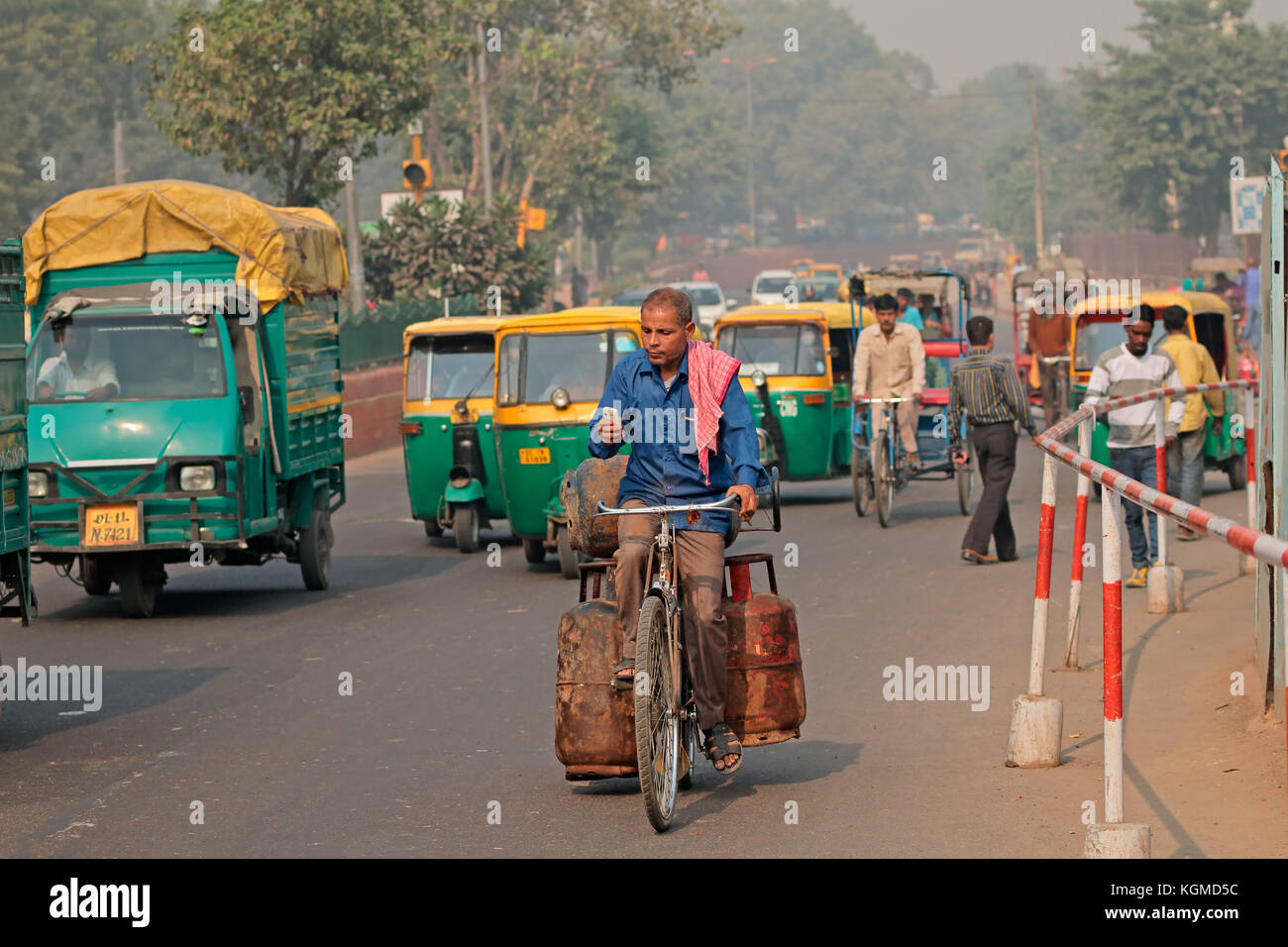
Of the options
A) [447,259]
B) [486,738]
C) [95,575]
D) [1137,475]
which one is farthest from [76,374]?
[447,259]

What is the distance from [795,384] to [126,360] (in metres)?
7.48

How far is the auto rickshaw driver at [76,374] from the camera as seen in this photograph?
13.5 metres

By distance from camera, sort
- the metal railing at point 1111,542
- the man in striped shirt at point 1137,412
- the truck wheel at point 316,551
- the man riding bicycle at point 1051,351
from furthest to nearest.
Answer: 1. the man riding bicycle at point 1051,351
2. the truck wheel at point 316,551
3. the man in striped shirt at point 1137,412
4. the metal railing at point 1111,542

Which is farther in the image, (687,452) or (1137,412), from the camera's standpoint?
(1137,412)

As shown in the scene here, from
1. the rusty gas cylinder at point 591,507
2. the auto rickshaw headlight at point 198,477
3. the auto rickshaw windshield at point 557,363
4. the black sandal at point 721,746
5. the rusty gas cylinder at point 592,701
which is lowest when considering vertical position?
the black sandal at point 721,746

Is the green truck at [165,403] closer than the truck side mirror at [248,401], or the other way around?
the green truck at [165,403]

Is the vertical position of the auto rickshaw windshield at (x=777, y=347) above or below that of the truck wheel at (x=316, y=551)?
above

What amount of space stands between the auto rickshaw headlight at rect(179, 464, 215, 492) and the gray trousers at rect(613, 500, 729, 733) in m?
Answer: 6.39

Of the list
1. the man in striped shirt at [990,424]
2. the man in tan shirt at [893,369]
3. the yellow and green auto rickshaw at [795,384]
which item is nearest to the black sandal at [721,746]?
the man in striped shirt at [990,424]

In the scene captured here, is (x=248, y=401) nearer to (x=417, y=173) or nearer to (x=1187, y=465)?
(x=1187, y=465)

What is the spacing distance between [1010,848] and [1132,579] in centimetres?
687

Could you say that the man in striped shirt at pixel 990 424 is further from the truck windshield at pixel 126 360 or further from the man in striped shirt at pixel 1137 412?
the truck windshield at pixel 126 360

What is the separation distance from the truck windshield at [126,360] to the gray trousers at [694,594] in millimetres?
6863

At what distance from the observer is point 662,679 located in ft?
23.5
